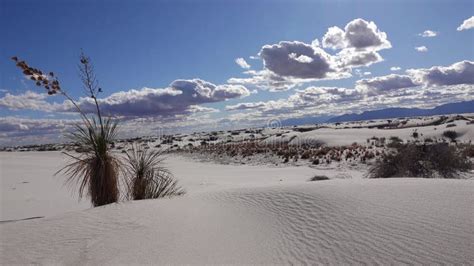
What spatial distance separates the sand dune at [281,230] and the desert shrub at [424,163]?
566cm

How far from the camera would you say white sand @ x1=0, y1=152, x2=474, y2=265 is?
346 centimetres

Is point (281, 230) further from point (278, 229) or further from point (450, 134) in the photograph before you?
point (450, 134)

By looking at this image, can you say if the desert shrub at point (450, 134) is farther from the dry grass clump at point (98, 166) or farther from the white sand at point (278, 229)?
the dry grass clump at point (98, 166)

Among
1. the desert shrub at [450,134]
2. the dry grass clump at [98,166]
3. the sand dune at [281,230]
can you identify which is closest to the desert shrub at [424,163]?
the sand dune at [281,230]

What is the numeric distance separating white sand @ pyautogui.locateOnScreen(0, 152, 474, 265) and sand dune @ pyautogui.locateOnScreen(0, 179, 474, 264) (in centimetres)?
1

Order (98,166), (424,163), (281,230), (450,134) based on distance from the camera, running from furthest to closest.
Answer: (450,134) < (424,163) < (98,166) < (281,230)

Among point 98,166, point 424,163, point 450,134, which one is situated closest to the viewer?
point 98,166

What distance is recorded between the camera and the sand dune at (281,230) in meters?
3.46

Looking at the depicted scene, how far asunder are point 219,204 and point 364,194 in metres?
2.47

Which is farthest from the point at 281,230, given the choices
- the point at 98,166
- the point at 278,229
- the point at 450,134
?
the point at 450,134

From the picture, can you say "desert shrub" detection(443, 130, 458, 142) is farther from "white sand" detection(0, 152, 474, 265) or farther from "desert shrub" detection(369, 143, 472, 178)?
"white sand" detection(0, 152, 474, 265)

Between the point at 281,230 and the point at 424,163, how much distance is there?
8.53 metres

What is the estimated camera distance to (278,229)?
4.48m

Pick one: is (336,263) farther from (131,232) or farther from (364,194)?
(131,232)
